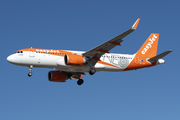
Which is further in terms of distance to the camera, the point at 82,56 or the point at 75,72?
the point at 75,72

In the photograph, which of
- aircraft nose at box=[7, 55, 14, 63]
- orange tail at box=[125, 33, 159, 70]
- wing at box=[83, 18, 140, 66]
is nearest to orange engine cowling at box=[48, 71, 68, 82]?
wing at box=[83, 18, 140, 66]

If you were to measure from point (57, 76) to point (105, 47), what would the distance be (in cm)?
1112

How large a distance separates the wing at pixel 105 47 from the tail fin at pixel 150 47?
8.50m

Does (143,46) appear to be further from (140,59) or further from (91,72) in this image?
(91,72)

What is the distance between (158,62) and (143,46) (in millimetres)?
3872

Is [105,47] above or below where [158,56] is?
above

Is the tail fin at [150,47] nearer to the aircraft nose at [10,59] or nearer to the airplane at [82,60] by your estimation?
the airplane at [82,60]

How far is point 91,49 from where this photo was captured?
42625mm

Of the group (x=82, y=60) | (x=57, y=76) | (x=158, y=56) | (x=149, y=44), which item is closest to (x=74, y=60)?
(x=82, y=60)

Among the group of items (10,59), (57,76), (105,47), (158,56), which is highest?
(105,47)

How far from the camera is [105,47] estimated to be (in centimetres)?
4178

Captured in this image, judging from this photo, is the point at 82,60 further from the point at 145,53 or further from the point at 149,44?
the point at 149,44

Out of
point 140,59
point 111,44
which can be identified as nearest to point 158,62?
point 140,59

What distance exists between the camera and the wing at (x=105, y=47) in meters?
36.4
